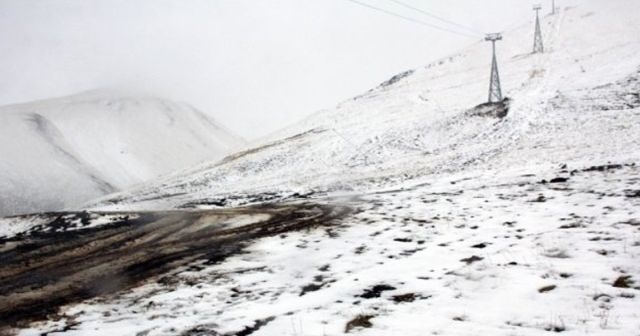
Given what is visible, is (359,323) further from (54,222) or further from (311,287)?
(54,222)

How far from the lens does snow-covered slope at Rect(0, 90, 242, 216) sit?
64.4 m

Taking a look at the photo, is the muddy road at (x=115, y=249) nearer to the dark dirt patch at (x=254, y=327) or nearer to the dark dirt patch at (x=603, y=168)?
the dark dirt patch at (x=254, y=327)

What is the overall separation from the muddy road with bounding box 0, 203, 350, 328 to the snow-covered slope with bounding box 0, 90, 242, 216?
3717 cm

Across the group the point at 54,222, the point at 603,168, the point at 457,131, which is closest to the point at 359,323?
the point at 603,168

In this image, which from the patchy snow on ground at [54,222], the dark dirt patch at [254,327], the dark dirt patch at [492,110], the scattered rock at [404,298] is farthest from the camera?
the dark dirt patch at [492,110]

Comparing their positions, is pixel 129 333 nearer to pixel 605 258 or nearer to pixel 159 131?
pixel 605 258

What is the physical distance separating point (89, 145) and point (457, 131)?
226ft

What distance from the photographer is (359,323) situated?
18.8ft

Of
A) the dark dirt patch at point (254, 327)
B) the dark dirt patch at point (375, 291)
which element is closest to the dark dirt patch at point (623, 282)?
the dark dirt patch at point (375, 291)

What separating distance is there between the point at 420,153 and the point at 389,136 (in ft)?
18.8

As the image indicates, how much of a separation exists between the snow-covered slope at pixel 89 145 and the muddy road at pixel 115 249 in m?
37.2

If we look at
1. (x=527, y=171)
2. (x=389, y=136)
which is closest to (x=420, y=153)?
(x=389, y=136)

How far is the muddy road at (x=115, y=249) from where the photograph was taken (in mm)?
8078

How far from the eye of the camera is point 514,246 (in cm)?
→ 812
